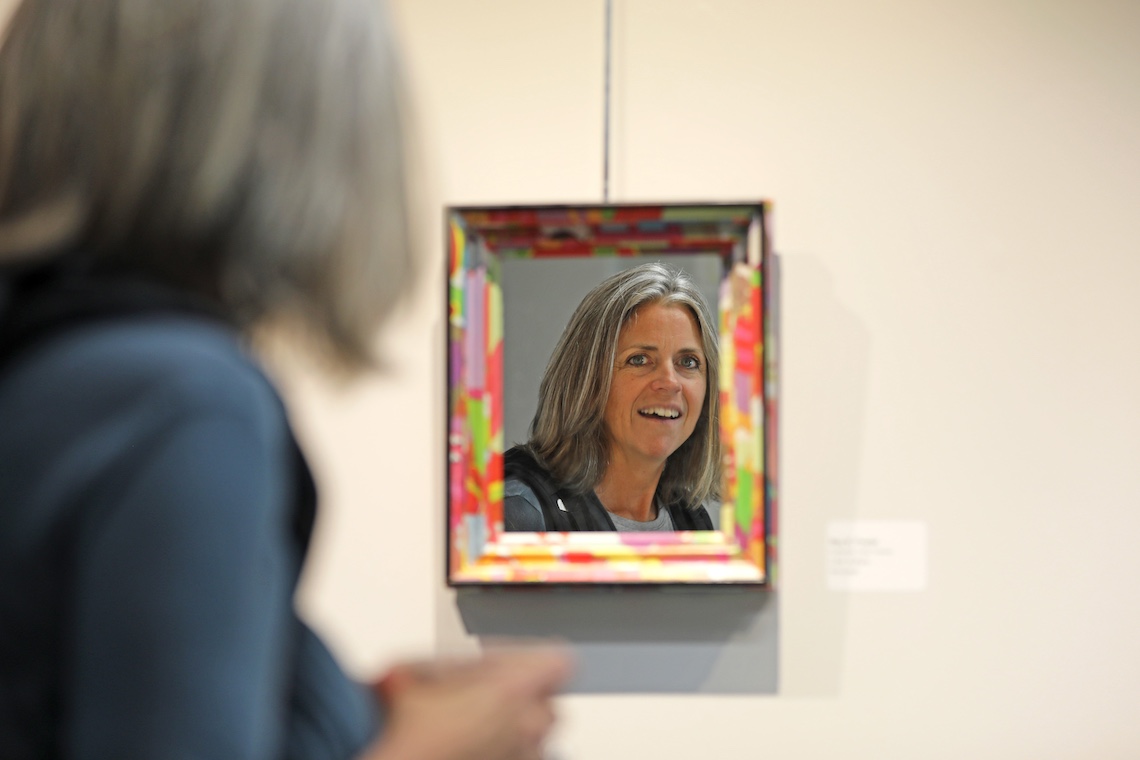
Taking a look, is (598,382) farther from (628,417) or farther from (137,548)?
(137,548)

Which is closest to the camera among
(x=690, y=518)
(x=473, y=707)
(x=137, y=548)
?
(x=137, y=548)

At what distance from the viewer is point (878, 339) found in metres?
1.41

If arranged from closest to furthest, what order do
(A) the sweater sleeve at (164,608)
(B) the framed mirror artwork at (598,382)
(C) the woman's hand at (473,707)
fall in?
(A) the sweater sleeve at (164,608) → (C) the woman's hand at (473,707) → (B) the framed mirror artwork at (598,382)

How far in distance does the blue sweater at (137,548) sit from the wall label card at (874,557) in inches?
41.3

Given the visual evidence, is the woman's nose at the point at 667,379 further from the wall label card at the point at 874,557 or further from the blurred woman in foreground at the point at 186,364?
the blurred woman in foreground at the point at 186,364

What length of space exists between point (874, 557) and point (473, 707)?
3.17 ft

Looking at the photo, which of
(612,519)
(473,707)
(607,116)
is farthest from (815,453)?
(473,707)

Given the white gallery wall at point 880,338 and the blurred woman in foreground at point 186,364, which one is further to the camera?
the white gallery wall at point 880,338

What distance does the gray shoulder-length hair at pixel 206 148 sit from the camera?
485 mm

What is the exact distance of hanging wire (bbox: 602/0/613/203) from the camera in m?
1.42

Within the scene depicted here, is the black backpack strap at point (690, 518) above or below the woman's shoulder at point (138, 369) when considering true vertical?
below

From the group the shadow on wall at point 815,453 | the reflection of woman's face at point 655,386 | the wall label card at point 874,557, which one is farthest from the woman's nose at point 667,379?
the wall label card at point 874,557

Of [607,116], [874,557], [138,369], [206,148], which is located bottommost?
[874,557]

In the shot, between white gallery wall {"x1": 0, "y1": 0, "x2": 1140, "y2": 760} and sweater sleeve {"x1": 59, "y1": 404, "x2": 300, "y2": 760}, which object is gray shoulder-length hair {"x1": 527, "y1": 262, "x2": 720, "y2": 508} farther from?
sweater sleeve {"x1": 59, "y1": 404, "x2": 300, "y2": 760}
